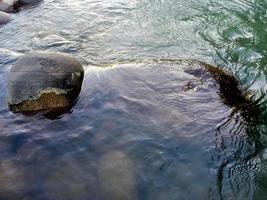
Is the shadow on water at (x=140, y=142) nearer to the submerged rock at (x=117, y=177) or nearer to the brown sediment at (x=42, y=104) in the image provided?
the submerged rock at (x=117, y=177)

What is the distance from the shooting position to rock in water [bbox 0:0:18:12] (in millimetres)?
8993

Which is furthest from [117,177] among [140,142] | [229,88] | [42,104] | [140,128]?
[229,88]

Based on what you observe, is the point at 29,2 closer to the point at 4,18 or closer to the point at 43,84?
the point at 4,18

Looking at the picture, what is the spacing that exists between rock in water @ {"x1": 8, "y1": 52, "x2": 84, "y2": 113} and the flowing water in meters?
0.19

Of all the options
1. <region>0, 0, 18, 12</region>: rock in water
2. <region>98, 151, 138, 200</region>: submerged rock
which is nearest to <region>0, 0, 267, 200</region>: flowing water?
<region>98, 151, 138, 200</region>: submerged rock

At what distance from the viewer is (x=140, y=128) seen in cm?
508

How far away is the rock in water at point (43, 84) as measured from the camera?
17.6ft

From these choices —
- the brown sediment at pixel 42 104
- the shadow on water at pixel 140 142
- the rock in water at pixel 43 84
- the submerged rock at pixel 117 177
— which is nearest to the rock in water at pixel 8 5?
the rock in water at pixel 43 84

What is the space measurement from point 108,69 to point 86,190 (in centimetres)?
230

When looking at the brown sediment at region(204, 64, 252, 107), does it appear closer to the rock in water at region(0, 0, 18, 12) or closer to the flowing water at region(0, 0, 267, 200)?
the flowing water at region(0, 0, 267, 200)

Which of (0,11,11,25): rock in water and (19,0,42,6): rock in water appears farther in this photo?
(19,0,42,6): rock in water

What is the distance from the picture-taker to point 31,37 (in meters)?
7.57

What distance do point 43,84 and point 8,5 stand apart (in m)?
4.44

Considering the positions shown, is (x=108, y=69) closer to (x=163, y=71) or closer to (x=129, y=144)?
(x=163, y=71)
